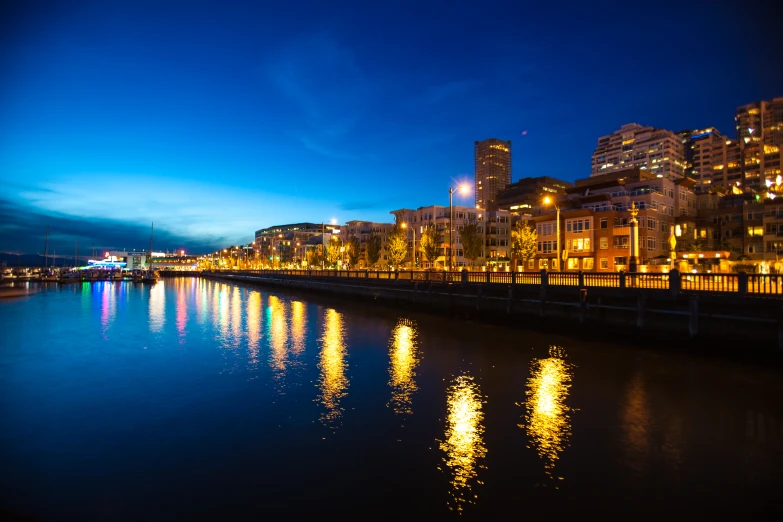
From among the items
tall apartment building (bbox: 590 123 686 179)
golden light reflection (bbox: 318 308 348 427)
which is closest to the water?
golden light reflection (bbox: 318 308 348 427)

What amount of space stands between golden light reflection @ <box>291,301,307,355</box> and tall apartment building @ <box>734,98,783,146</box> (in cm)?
18683

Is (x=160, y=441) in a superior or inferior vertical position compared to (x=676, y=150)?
inferior

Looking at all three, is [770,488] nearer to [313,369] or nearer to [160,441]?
[160,441]

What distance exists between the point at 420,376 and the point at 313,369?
4.74m

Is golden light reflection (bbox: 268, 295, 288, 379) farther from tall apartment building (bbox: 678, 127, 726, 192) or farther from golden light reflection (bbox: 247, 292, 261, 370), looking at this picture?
tall apartment building (bbox: 678, 127, 726, 192)

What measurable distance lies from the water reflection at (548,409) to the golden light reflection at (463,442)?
1.38 m

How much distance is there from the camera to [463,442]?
10852 mm

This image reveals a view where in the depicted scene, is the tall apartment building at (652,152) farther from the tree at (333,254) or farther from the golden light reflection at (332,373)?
the golden light reflection at (332,373)

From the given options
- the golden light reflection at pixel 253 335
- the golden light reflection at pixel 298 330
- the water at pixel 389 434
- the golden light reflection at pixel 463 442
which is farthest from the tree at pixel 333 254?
the golden light reflection at pixel 463 442

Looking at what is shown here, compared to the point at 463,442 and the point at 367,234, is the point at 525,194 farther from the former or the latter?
the point at 463,442

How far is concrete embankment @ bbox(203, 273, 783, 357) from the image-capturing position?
60.5 ft

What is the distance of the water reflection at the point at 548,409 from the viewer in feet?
34.6

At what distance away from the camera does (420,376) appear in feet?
57.5

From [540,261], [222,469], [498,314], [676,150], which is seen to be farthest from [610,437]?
[676,150]
